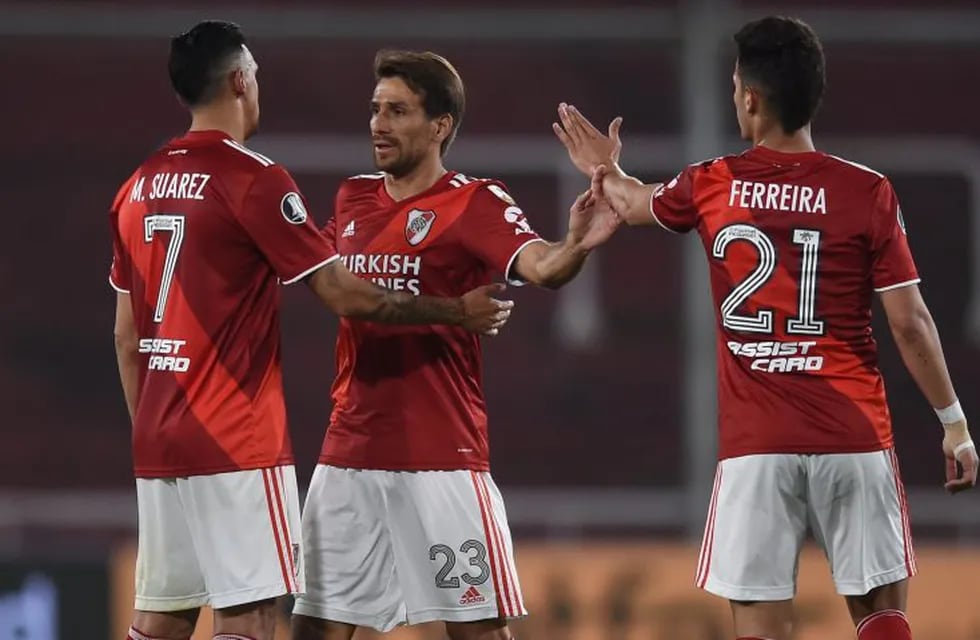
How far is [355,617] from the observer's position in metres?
4.93

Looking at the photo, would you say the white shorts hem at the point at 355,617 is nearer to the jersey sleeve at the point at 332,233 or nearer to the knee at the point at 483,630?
the knee at the point at 483,630

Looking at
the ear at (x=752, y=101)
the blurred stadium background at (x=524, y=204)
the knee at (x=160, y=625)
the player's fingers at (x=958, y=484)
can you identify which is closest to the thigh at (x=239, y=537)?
the knee at (x=160, y=625)

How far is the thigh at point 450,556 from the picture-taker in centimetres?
490

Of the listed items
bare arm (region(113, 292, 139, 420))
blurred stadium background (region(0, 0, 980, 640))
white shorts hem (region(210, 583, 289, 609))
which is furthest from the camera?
blurred stadium background (region(0, 0, 980, 640))

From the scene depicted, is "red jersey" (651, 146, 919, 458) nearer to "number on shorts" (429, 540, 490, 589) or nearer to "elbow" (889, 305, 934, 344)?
"elbow" (889, 305, 934, 344)

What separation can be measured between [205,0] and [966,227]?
265 inches

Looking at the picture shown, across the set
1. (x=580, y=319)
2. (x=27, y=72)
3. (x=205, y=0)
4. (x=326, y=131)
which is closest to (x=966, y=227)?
(x=580, y=319)

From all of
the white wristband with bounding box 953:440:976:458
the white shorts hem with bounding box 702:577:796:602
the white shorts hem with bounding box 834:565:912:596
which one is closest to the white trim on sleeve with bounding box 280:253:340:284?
the white shorts hem with bounding box 702:577:796:602

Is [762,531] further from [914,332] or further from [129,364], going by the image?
[129,364]

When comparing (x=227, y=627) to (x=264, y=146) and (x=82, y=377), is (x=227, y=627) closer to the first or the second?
(x=264, y=146)

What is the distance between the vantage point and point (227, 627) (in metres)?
4.61

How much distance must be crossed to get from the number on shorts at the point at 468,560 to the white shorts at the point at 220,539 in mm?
404

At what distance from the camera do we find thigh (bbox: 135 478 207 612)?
4676 millimetres

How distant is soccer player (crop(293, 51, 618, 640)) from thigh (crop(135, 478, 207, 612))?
38 centimetres
